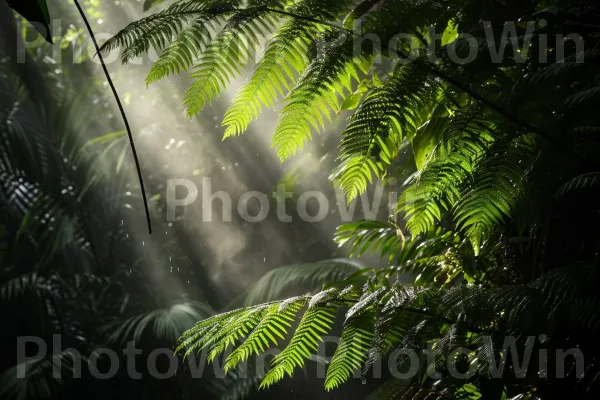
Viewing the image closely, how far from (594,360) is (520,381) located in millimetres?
94

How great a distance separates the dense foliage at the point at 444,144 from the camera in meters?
0.62

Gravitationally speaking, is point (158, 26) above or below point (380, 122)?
above

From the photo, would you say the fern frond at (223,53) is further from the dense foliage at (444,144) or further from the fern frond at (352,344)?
the fern frond at (352,344)

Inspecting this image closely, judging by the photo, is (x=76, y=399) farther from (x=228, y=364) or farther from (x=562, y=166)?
(x=562, y=166)

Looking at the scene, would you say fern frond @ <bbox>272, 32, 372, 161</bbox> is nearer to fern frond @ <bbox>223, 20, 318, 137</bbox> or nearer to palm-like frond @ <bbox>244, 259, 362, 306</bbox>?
fern frond @ <bbox>223, 20, 318, 137</bbox>

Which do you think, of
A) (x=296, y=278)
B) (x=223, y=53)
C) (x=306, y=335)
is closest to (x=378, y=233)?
(x=306, y=335)

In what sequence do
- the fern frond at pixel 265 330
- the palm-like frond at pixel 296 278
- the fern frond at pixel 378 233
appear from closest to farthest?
the fern frond at pixel 265 330
the fern frond at pixel 378 233
the palm-like frond at pixel 296 278

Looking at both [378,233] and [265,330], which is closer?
[265,330]

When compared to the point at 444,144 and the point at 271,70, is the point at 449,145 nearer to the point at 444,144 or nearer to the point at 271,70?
the point at 444,144

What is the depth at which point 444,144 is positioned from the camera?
0.65 metres

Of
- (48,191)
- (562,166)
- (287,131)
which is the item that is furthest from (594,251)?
(48,191)

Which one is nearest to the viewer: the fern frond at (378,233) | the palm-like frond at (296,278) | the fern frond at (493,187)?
the fern frond at (493,187)

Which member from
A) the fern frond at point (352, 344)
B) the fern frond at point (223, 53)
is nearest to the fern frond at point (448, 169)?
the fern frond at point (352, 344)

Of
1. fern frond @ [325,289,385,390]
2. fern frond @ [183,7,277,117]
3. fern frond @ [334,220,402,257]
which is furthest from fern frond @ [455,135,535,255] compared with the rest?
fern frond @ [334,220,402,257]
